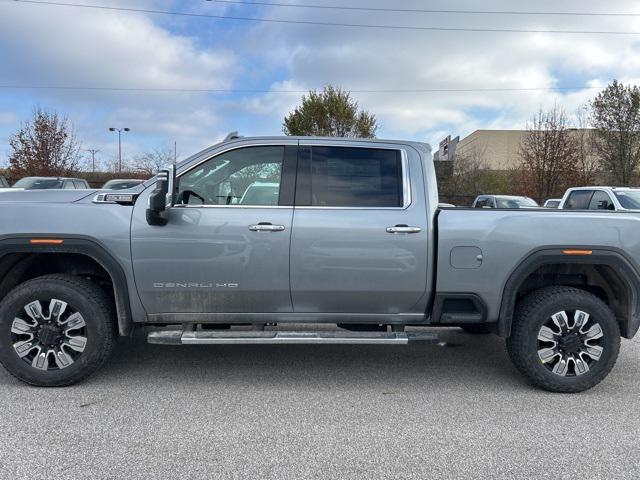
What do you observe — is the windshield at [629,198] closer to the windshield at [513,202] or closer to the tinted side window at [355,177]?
the windshield at [513,202]

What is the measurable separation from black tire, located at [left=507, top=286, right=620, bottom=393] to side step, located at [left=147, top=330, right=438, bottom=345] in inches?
29.9

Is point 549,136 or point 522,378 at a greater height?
point 549,136

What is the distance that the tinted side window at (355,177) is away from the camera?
395 centimetres

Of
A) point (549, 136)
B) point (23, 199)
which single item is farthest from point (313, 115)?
point (23, 199)

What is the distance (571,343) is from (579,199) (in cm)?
955

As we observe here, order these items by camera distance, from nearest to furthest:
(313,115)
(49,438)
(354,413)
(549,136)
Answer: (49,438) < (354,413) < (549,136) < (313,115)

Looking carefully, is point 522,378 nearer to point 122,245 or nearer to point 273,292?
point 273,292

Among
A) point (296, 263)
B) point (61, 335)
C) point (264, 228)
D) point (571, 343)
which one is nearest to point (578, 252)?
point (571, 343)

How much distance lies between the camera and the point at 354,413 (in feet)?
11.6

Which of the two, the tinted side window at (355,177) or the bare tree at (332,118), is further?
the bare tree at (332,118)

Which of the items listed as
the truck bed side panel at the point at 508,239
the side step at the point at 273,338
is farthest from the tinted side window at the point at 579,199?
the side step at the point at 273,338

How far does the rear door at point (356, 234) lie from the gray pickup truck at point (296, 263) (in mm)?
11

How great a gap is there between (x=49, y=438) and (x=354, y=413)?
2057 millimetres

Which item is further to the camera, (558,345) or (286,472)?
(558,345)
